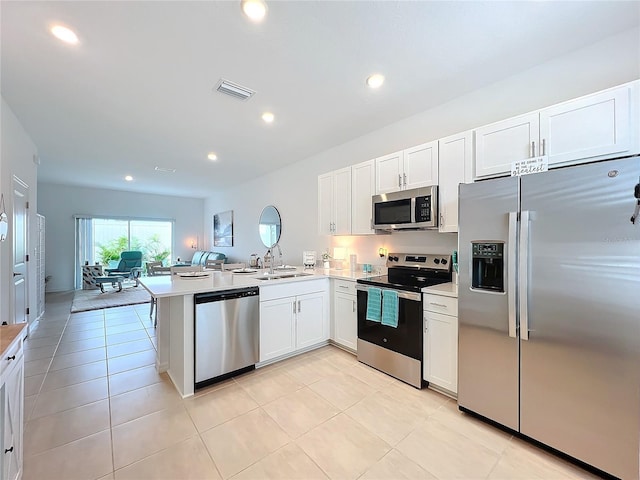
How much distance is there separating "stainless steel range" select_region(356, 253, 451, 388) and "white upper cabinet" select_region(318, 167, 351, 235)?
0.79 meters

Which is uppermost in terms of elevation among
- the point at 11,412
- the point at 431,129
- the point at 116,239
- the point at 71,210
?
the point at 431,129

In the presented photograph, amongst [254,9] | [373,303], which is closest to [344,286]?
[373,303]

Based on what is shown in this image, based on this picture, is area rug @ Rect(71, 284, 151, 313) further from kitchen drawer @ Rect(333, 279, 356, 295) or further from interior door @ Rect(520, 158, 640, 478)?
interior door @ Rect(520, 158, 640, 478)

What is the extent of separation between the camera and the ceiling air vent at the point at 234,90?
8.15ft

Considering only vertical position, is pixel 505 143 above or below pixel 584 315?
above

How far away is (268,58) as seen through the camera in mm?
2148

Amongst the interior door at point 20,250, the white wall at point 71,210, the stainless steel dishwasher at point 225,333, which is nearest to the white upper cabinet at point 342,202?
the stainless steel dishwasher at point 225,333

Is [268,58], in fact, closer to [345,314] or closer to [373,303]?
[373,303]

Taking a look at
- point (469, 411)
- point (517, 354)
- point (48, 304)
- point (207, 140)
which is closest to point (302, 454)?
point (469, 411)

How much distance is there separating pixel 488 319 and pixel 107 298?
7.28 meters

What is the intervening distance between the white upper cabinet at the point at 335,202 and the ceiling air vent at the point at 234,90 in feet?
4.54

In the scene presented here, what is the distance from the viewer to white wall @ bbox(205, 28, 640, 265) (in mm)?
2016

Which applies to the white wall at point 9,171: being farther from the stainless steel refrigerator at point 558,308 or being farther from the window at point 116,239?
the window at point 116,239

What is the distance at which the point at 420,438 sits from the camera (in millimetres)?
1813
